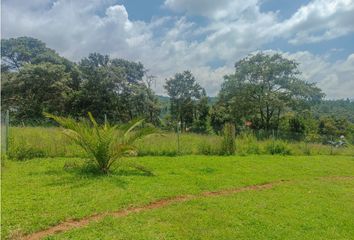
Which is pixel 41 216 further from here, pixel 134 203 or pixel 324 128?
pixel 324 128

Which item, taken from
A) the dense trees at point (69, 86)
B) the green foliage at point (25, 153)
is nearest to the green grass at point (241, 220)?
the green foliage at point (25, 153)

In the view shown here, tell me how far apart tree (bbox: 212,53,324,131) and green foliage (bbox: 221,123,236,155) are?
50.9 feet

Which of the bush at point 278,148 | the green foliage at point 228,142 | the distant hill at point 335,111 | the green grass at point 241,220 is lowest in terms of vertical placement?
the green grass at point 241,220

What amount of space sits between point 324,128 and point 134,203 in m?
48.1

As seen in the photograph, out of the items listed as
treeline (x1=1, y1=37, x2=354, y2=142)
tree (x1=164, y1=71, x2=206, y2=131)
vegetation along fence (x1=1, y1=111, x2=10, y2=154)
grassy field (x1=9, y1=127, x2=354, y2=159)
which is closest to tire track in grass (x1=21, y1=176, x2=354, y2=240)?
grassy field (x1=9, y1=127, x2=354, y2=159)

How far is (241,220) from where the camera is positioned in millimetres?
4906

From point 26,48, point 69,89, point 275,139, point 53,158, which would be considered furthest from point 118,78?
point 53,158

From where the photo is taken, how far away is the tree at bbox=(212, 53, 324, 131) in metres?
28.6

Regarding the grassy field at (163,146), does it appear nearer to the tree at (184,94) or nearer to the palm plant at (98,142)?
the palm plant at (98,142)

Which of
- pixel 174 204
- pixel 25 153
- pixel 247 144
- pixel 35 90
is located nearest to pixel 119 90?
pixel 35 90

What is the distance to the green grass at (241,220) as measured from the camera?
4.18 meters

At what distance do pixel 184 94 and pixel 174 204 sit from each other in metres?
37.5

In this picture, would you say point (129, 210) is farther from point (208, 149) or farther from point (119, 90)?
point (119, 90)

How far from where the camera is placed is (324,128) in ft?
155
